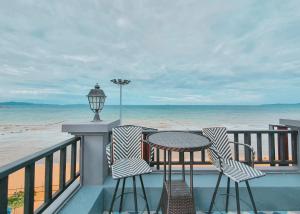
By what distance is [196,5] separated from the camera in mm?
5180

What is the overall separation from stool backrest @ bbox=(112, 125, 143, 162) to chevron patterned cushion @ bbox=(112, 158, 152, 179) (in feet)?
0.37

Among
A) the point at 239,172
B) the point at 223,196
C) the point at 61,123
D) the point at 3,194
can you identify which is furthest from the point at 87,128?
the point at 61,123

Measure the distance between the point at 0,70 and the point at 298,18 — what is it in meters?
28.2

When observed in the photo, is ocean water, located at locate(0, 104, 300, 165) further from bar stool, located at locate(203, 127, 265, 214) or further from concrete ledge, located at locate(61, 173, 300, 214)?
bar stool, located at locate(203, 127, 265, 214)

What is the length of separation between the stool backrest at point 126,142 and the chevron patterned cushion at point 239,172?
111 centimetres

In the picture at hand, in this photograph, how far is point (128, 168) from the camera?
1884mm

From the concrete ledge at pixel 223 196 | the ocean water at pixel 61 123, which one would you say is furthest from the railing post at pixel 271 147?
the ocean water at pixel 61 123

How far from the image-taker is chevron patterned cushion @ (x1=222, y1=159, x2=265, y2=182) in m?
1.69

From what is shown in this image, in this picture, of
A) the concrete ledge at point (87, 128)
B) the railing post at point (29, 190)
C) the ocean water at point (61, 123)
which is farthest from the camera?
the ocean water at point (61, 123)

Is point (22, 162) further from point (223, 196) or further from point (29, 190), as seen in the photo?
point (223, 196)

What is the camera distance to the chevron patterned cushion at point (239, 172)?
1.69m

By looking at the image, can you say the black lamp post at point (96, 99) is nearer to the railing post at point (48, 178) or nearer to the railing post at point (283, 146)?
the railing post at point (48, 178)

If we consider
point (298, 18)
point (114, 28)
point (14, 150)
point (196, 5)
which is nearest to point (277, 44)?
point (298, 18)

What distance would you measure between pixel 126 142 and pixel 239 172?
1.40 metres
